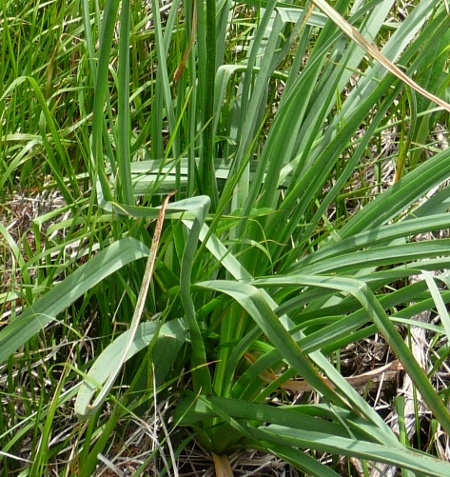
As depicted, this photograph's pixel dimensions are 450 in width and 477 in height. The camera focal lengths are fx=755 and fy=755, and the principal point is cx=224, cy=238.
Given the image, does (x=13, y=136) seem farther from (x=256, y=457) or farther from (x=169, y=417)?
(x=256, y=457)

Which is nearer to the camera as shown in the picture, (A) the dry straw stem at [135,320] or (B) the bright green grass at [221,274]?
(A) the dry straw stem at [135,320]

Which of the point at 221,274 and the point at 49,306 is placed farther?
the point at 221,274

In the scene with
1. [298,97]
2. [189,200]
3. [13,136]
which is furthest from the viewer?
[13,136]

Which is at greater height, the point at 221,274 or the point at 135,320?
the point at 135,320

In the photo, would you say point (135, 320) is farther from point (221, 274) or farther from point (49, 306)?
point (221, 274)

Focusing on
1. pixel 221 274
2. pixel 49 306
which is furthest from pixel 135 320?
pixel 221 274

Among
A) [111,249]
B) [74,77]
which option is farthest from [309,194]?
[74,77]

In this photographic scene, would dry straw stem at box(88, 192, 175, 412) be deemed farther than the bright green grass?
No

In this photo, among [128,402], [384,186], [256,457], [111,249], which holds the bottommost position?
[256,457]
